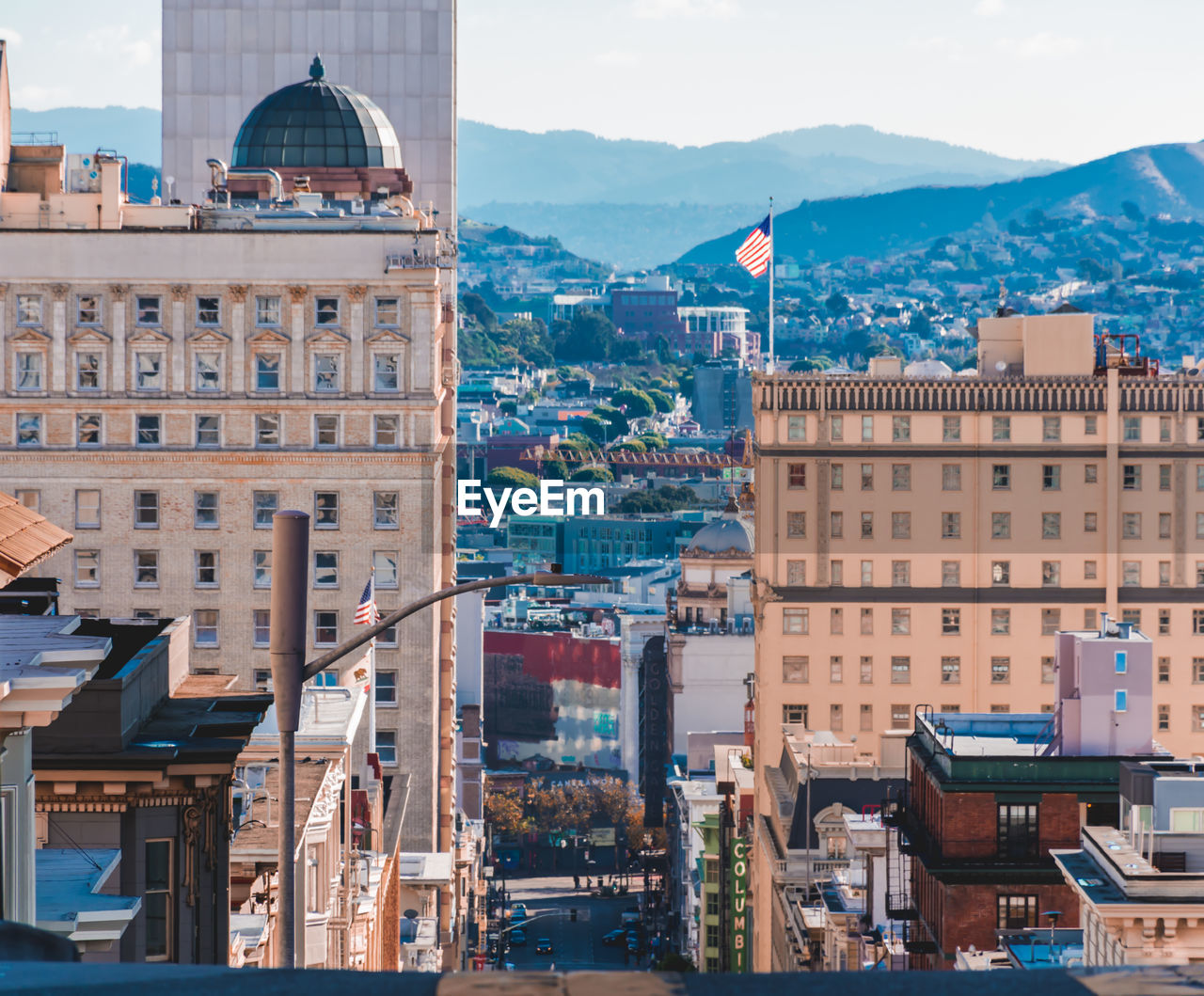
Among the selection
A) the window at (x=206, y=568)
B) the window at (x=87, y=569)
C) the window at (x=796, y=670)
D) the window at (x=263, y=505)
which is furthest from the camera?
the window at (x=796, y=670)

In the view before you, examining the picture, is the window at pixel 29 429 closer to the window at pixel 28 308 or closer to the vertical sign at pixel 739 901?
the window at pixel 28 308

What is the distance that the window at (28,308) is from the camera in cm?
9444

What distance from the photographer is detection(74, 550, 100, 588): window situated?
94206 mm

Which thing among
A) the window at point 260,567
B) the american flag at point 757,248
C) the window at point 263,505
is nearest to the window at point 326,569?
the window at point 260,567

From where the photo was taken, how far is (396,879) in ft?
294

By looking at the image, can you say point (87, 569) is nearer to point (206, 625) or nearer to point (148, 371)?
point (206, 625)

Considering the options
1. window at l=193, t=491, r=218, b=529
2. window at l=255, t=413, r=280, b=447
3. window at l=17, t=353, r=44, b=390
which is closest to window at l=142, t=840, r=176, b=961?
window at l=193, t=491, r=218, b=529

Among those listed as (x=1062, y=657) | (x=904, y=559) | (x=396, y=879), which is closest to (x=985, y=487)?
(x=904, y=559)

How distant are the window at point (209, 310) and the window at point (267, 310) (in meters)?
1.65

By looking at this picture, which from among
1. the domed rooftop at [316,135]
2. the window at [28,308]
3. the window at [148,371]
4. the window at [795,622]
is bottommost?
the window at [795,622]

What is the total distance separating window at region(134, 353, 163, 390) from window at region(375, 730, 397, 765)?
1836 cm

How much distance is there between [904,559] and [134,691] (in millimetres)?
82950

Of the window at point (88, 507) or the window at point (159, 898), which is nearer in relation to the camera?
the window at point (159, 898)

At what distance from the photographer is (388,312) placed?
313 feet
